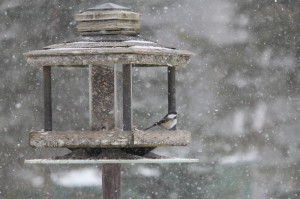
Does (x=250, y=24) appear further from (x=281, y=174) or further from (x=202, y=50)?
(x=281, y=174)

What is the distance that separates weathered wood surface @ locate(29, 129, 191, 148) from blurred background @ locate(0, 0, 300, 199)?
3.90m

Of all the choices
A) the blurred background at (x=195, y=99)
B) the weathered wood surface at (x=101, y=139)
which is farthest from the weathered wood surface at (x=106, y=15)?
the blurred background at (x=195, y=99)

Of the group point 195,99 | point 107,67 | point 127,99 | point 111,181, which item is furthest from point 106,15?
point 195,99

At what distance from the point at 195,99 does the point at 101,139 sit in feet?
13.7

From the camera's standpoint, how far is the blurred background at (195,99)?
29.6 feet

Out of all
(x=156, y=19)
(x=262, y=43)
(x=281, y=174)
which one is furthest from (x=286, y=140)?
(x=156, y=19)

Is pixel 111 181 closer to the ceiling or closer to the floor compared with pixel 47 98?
closer to the floor

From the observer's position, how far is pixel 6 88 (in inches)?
366

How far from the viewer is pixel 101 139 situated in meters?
4.93

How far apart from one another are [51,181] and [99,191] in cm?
44

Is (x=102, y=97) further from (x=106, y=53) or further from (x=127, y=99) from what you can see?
(x=106, y=53)

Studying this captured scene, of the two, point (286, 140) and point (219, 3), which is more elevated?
point (219, 3)

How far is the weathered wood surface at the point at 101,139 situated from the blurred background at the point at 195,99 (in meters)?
3.90

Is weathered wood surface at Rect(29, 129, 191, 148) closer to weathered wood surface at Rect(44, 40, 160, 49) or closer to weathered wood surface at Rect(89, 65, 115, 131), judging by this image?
weathered wood surface at Rect(89, 65, 115, 131)
